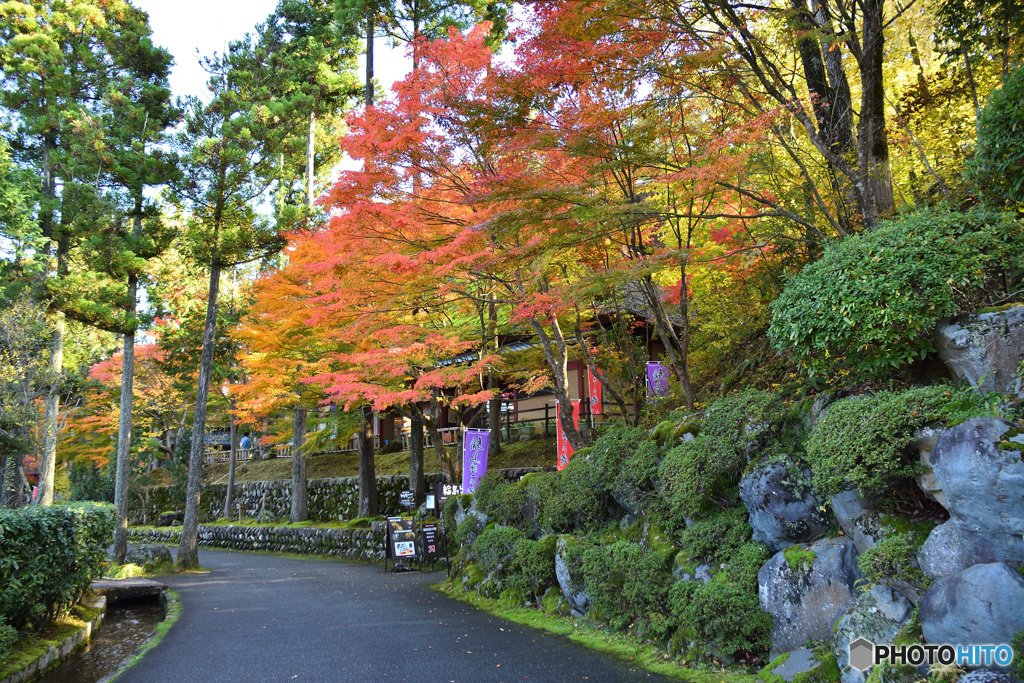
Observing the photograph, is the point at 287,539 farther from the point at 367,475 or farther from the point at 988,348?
the point at 988,348

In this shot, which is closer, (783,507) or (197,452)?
(783,507)

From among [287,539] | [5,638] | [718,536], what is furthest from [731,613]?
[287,539]

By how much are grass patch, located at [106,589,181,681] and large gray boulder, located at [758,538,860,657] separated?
667 cm

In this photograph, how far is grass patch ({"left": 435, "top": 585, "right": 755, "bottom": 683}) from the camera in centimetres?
570

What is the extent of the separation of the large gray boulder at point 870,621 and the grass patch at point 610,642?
932 mm

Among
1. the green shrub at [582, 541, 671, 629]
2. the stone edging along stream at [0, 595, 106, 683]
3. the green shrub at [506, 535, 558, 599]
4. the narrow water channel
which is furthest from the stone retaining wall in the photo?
the stone edging along stream at [0, 595, 106, 683]

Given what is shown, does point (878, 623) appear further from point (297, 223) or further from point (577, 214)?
point (297, 223)

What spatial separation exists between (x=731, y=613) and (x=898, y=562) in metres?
1.59

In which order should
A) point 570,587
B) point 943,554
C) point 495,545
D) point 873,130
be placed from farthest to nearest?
point 495,545
point 570,587
point 873,130
point 943,554

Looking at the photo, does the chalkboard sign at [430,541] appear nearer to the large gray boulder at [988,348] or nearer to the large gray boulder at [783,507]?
the large gray boulder at [783,507]

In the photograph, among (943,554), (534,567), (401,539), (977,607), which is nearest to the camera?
(977,607)

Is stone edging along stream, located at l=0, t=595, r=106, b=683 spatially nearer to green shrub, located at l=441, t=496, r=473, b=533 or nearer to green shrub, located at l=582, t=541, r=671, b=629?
green shrub, located at l=582, t=541, r=671, b=629

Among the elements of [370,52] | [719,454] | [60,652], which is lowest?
[60,652]

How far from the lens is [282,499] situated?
23.6m
